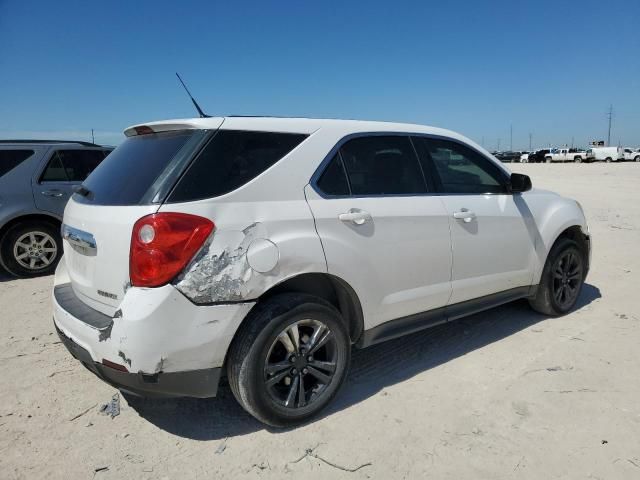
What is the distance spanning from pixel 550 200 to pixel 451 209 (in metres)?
1.46

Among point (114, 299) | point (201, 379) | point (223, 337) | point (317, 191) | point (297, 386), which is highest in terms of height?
point (317, 191)

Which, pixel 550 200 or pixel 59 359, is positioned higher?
pixel 550 200

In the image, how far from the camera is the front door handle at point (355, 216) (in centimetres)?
278

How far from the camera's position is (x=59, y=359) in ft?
12.0

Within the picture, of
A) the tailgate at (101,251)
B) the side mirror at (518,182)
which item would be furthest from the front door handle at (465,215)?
the tailgate at (101,251)

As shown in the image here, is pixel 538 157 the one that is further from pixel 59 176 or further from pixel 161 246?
pixel 161 246

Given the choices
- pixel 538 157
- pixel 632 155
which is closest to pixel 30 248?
pixel 632 155

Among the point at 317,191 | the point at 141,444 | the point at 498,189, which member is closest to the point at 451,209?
the point at 498,189

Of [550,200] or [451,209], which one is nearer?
[451,209]

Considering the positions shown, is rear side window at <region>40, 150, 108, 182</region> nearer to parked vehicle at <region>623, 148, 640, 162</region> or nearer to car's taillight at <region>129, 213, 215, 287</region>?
car's taillight at <region>129, 213, 215, 287</region>

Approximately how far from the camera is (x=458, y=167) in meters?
3.68

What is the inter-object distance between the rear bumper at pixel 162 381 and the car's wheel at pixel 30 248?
14.8ft

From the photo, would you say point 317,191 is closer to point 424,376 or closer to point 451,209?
point 451,209

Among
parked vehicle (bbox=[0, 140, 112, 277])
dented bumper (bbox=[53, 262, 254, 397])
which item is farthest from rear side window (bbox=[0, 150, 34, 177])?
dented bumper (bbox=[53, 262, 254, 397])
